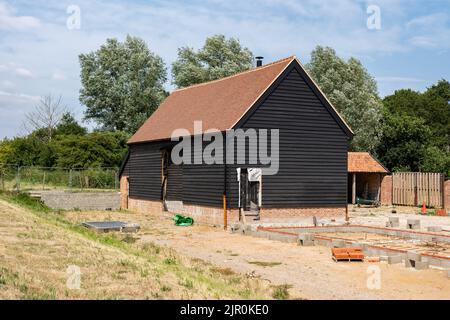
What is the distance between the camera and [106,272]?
12586 millimetres

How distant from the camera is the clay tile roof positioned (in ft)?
90.0

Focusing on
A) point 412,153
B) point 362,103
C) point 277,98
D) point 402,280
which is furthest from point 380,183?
point 402,280

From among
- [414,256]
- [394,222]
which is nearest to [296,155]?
[394,222]

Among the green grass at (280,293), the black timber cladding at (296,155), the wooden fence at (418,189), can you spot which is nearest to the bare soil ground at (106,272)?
the green grass at (280,293)

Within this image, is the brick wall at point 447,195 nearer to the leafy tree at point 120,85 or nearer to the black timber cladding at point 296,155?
the black timber cladding at point 296,155

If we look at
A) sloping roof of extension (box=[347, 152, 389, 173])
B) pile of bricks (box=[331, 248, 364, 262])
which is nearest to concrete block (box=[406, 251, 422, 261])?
pile of bricks (box=[331, 248, 364, 262])

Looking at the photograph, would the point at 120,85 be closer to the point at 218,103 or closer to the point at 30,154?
the point at 30,154

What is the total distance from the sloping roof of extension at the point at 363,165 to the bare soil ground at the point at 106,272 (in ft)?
90.5

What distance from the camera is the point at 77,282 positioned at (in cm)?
1124

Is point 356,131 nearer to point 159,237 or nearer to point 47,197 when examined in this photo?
point 47,197

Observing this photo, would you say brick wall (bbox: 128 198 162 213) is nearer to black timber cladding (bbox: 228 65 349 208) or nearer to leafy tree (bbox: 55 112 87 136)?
black timber cladding (bbox: 228 65 349 208)

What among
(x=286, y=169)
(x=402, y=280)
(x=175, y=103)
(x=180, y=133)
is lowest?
(x=402, y=280)

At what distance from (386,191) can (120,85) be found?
3656 cm

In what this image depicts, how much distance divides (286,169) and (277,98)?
11.9 ft
